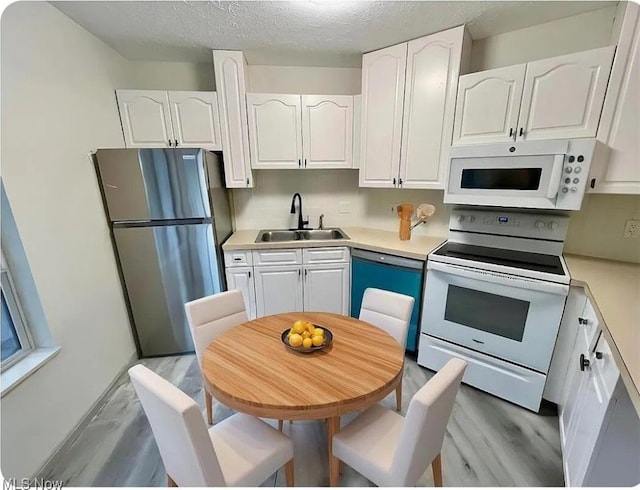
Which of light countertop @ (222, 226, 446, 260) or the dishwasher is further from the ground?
light countertop @ (222, 226, 446, 260)

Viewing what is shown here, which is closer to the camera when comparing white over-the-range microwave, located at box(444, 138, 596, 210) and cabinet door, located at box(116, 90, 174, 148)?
white over-the-range microwave, located at box(444, 138, 596, 210)

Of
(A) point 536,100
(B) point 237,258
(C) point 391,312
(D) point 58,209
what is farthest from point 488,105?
(D) point 58,209

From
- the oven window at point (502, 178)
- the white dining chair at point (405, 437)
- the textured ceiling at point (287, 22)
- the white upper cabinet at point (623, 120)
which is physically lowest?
the white dining chair at point (405, 437)

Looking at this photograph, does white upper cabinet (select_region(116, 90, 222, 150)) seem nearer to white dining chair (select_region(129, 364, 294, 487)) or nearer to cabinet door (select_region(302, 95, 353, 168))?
cabinet door (select_region(302, 95, 353, 168))

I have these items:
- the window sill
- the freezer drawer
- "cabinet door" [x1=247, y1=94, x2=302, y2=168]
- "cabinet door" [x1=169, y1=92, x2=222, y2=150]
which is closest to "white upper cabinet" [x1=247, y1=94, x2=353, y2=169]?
"cabinet door" [x1=247, y1=94, x2=302, y2=168]

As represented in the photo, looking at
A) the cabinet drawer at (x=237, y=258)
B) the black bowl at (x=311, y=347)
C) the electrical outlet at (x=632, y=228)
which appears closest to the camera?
the black bowl at (x=311, y=347)

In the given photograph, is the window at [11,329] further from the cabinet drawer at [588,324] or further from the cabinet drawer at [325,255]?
the cabinet drawer at [588,324]

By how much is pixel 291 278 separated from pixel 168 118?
1678mm

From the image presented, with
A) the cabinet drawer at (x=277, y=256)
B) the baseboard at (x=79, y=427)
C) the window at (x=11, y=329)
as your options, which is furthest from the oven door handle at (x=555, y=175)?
the baseboard at (x=79, y=427)

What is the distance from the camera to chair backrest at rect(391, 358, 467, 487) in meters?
0.80

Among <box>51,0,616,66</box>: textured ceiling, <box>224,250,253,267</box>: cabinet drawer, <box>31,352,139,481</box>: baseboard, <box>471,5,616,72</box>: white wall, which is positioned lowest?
<box>31,352,139,481</box>: baseboard

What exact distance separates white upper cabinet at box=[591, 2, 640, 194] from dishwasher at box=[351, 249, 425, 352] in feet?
3.76

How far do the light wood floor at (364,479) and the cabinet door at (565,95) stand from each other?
1.75 meters

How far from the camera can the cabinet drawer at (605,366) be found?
3.04ft
